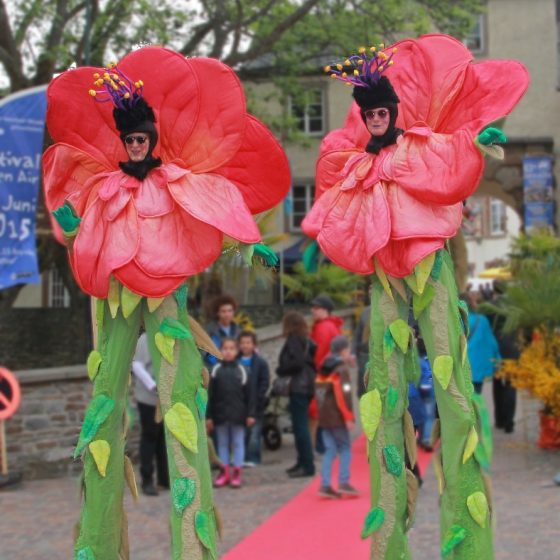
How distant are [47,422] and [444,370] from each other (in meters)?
5.73

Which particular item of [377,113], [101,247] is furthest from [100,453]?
[377,113]

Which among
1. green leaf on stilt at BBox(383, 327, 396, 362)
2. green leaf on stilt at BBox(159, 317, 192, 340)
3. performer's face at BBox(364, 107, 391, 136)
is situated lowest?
green leaf on stilt at BBox(383, 327, 396, 362)

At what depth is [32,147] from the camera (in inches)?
360

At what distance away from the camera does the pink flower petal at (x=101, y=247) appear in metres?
4.10

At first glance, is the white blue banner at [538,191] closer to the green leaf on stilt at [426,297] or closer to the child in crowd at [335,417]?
the child in crowd at [335,417]

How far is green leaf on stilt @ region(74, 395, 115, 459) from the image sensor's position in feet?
13.7

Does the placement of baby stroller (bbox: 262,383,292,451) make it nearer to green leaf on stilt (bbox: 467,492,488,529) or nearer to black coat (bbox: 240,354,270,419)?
black coat (bbox: 240,354,270,419)

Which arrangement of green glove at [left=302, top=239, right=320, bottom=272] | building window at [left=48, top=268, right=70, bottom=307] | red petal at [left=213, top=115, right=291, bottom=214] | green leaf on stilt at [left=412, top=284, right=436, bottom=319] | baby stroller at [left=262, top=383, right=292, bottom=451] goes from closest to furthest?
green leaf on stilt at [left=412, top=284, right=436, bottom=319]
red petal at [left=213, top=115, right=291, bottom=214]
green glove at [left=302, top=239, right=320, bottom=272]
baby stroller at [left=262, top=383, right=292, bottom=451]
building window at [left=48, top=268, right=70, bottom=307]

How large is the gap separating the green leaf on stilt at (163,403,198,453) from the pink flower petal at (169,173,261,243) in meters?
0.80

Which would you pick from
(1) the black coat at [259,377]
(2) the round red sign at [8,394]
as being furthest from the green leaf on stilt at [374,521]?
(2) the round red sign at [8,394]

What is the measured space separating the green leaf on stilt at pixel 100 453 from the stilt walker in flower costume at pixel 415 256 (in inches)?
47.0

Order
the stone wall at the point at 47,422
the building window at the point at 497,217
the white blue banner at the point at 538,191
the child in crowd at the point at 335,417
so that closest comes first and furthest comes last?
the child in crowd at the point at 335,417 → the stone wall at the point at 47,422 → the white blue banner at the point at 538,191 → the building window at the point at 497,217

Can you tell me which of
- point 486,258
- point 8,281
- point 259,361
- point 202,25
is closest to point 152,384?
point 259,361

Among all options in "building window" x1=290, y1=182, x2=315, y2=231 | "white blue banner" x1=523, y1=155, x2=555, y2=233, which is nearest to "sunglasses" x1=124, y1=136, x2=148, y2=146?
"white blue banner" x1=523, y1=155, x2=555, y2=233
